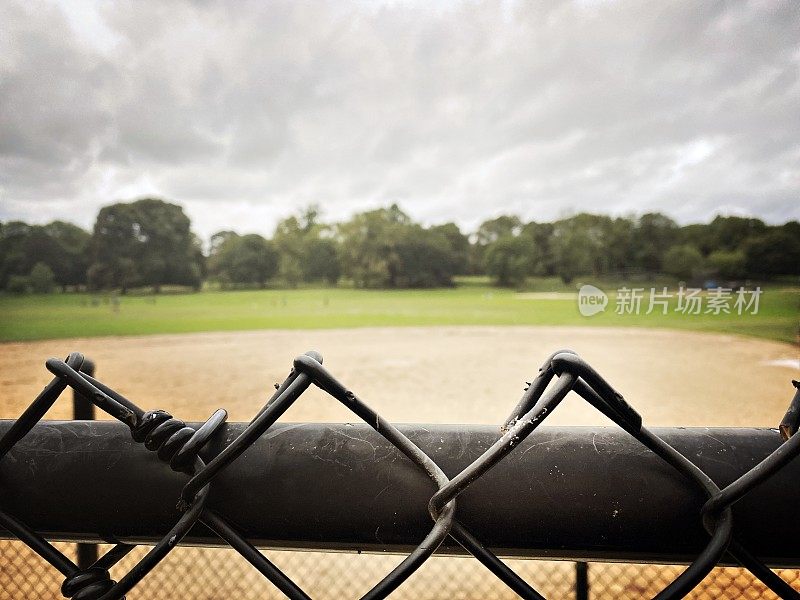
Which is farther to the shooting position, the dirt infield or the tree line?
the tree line

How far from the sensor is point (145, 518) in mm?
373

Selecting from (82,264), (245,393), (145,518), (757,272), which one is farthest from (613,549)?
(82,264)

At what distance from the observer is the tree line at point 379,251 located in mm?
19125

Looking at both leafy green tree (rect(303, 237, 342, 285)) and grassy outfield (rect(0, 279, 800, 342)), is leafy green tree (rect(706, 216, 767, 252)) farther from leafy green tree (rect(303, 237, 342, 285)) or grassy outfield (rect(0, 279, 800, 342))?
leafy green tree (rect(303, 237, 342, 285))

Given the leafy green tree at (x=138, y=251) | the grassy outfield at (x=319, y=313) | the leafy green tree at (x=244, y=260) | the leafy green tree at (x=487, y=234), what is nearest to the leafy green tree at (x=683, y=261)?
the grassy outfield at (x=319, y=313)

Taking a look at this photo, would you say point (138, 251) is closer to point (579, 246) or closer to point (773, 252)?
point (579, 246)

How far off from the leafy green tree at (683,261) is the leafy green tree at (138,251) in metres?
28.0

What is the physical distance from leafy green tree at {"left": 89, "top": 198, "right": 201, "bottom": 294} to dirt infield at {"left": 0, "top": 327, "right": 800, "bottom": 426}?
36.2 ft

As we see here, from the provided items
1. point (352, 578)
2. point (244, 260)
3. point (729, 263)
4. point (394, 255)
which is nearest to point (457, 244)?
point (394, 255)

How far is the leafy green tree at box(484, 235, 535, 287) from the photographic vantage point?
3406 cm

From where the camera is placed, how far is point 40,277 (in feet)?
75.0

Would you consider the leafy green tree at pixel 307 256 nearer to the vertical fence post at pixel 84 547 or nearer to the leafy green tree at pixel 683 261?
the leafy green tree at pixel 683 261

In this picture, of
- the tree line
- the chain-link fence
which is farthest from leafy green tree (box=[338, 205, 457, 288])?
the chain-link fence

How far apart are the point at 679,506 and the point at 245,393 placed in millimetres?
10610
